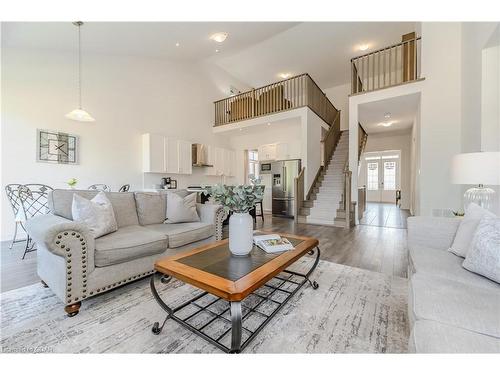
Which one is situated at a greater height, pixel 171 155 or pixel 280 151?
pixel 280 151

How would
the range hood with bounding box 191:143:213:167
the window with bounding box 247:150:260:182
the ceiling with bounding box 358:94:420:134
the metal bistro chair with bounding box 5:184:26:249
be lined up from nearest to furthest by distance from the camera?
1. the metal bistro chair with bounding box 5:184:26:249
2. the ceiling with bounding box 358:94:420:134
3. the range hood with bounding box 191:143:213:167
4. the window with bounding box 247:150:260:182

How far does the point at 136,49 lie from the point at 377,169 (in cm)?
987

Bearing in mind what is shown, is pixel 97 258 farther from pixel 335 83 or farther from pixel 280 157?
pixel 335 83

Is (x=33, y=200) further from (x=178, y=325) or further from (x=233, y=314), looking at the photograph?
(x=233, y=314)

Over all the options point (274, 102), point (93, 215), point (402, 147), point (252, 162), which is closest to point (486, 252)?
point (93, 215)

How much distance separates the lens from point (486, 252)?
4.06 ft

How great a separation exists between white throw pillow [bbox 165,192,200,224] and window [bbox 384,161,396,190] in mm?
9459

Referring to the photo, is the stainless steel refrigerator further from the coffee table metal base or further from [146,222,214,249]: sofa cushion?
the coffee table metal base

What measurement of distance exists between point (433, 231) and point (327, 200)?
3.74m

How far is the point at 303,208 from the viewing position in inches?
220

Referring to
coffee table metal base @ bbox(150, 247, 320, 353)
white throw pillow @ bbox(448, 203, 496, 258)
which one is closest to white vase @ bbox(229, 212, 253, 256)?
coffee table metal base @ bbox(150, 247, 320, 353)

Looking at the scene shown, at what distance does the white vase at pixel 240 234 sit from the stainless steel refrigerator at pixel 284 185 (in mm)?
4522

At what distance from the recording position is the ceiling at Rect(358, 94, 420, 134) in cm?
462
